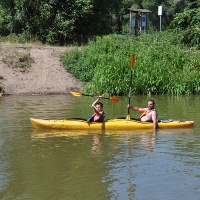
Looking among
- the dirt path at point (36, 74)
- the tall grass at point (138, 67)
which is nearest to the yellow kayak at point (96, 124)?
the tall grass at point (138, 67)

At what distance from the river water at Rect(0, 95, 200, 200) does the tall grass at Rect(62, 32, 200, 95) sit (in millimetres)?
6468

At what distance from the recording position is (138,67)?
23.4 metres

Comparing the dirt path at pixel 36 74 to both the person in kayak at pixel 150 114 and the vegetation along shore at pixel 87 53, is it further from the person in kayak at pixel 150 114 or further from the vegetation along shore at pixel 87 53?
the person in kayak at pixel 150 114

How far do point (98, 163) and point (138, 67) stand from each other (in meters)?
13.4

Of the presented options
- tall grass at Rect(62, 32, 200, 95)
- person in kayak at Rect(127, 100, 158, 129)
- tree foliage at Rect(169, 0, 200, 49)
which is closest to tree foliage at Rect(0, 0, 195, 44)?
tree foliage at Rect(169, 0, 200, 49)

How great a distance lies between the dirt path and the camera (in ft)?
81.6

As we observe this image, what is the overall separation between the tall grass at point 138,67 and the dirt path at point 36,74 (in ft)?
2.15

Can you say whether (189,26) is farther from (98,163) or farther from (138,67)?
(98,163)

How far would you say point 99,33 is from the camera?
34.3 meters

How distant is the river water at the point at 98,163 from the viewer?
8555 millimetres

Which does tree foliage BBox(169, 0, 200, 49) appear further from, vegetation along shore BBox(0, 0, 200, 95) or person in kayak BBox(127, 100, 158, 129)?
person in kayak BBox(127, 100, 158, 129)

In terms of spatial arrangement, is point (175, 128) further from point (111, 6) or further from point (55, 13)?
point (111, 6)

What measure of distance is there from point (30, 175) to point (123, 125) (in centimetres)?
483

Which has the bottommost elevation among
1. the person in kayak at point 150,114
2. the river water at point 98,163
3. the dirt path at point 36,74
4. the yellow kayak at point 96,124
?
the river water at point 98,163
